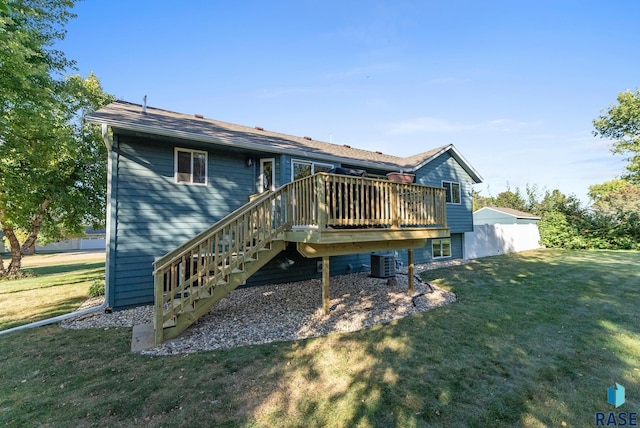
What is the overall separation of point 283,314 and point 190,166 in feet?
14.7

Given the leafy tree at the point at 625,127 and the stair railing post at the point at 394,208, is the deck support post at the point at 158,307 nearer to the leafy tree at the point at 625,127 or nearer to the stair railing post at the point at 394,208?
the stair railing post at the point at 394,208

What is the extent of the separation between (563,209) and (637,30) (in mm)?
10621

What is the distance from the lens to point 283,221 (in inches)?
249

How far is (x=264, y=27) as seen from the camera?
33.5ft

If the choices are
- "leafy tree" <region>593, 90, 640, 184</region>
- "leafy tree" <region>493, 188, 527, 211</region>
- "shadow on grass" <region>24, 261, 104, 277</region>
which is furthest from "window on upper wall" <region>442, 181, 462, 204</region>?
"leafy tree" <region>493, 188, 527, 211</region>

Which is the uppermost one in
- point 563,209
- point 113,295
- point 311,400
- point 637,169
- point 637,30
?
point 637,30

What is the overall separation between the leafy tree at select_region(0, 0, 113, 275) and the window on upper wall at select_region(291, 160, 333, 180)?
7.15 meters

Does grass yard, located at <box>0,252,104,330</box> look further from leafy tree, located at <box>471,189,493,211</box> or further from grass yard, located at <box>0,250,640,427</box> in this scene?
leafy tree, located at <box>471,189,493,211</box>

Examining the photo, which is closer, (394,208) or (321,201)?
(321,201)

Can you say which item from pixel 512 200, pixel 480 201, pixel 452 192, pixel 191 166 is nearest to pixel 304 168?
pixel 191 166

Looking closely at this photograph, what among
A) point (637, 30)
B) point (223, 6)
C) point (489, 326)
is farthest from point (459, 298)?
point (637, 30)

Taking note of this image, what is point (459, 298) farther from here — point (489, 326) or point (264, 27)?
point (264, 27)

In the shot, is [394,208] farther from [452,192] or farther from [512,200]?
[512,200]

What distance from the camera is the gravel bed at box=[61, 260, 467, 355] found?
4.70m
